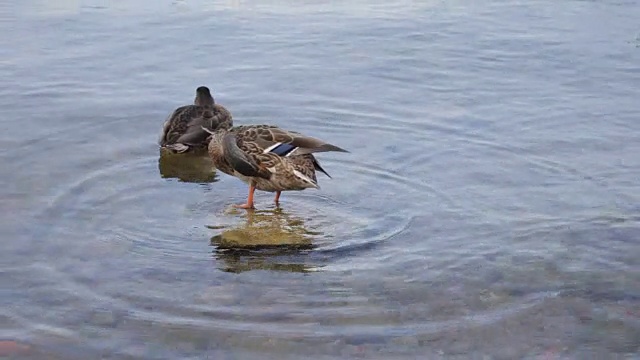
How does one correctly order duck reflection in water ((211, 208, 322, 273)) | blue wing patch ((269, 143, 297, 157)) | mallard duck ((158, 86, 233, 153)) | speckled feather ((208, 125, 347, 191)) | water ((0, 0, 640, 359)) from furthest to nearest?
mallard duck ((158, 86, 233, 153)), blue wing patch ((269, 143, 297, 157)), speckled feather ((208, 125, 347, 191)), duck reflection in water ((211, 208, 322, 273)), water ((0, 0, 640, 359))

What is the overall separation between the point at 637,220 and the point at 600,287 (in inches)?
49.2

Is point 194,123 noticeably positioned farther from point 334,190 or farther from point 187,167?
point 334,190

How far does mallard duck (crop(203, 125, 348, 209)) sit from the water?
0.22 m

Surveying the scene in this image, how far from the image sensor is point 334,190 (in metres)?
7.78

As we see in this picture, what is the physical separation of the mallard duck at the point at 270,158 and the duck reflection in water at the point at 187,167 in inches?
23.6

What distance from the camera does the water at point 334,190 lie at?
5.35 metres

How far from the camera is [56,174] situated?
7820 millimetres

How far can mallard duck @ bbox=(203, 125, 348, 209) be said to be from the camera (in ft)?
24.5

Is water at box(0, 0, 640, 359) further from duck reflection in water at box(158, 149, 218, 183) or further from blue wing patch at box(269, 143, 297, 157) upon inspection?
blue wing patch at box(269, 143, 297, 157)

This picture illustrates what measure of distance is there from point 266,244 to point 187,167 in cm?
212

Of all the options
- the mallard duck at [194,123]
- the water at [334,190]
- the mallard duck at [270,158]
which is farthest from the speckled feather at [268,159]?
the mallard duck at [194,123]

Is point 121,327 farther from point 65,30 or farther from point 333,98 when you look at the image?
point 65,30

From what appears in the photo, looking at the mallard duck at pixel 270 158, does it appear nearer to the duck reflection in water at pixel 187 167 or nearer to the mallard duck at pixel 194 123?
the duck reflection in water at pixel 187 167

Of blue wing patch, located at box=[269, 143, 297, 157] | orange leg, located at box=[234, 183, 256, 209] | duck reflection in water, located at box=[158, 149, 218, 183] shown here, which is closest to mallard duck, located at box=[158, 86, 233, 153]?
duck reflection in water, located at box=[158, 149, 218, 183]
